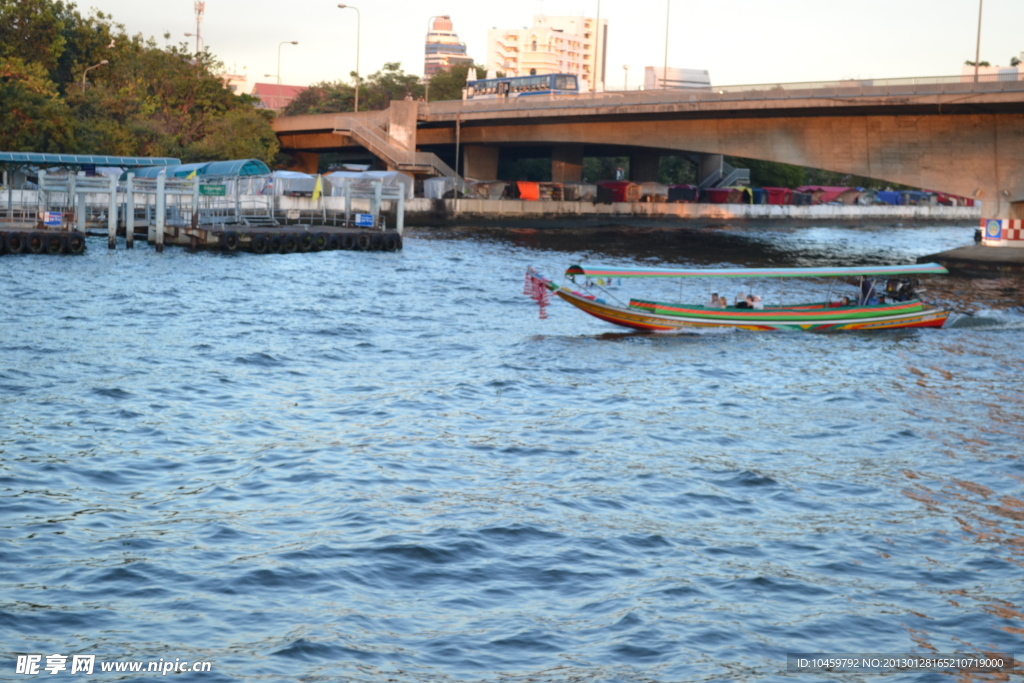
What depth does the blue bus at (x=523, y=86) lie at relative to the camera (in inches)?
4087

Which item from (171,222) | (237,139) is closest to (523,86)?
(237,139)

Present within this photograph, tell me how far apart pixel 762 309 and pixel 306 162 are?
10411 centimetres

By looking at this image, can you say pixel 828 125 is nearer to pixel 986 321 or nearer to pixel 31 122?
pixel 986 321

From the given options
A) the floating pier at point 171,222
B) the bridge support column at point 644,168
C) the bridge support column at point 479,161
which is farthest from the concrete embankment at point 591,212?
the floating pier at point 171,222

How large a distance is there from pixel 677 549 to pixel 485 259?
4927 cm

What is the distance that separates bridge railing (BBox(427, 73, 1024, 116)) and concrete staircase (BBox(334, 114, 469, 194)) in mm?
12818

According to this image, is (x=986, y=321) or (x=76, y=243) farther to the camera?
(x=76, y=243)

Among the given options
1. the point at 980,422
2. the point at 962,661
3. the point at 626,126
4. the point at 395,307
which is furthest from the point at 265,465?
the point at 626,126

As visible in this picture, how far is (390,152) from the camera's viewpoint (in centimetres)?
10694

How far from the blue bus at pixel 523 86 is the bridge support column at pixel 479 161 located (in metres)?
5.30

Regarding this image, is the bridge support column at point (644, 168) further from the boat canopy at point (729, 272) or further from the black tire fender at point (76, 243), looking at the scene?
the boat canopy at point (729, 272)

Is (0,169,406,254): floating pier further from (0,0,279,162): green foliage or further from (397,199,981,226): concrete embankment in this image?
(397,199,981,226): concrete embankment

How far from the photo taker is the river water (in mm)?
13570

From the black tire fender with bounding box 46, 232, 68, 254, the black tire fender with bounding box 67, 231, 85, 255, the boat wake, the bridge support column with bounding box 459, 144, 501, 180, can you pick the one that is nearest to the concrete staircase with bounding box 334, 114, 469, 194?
the bridge support column with bounding box 459, 144, 501, 180
